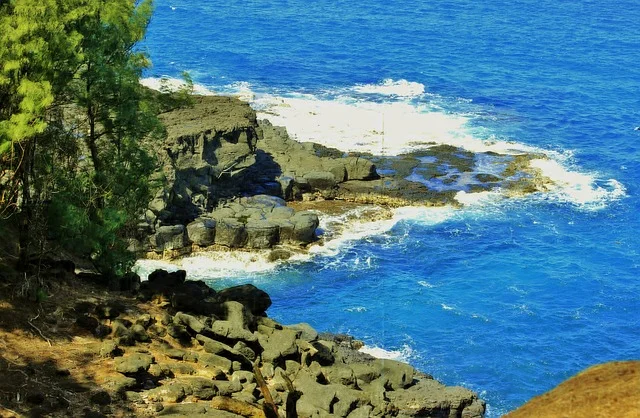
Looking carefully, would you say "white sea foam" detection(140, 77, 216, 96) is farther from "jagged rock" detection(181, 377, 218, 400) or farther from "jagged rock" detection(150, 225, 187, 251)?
"jagged rock" detection(181, 377, 218, 400)

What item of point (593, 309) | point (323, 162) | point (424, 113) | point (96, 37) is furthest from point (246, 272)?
point (424, 113)

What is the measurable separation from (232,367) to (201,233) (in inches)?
875

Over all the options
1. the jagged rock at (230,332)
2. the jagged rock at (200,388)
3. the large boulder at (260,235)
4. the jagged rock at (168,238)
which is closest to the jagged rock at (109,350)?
the jagged rock at (200,388)

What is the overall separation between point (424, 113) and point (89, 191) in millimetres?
47913

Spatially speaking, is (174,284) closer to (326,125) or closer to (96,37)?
(96,37)

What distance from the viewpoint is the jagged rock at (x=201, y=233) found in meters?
50.1

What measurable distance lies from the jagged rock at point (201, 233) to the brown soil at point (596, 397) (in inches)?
1399

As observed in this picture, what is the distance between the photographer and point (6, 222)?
97.8ft

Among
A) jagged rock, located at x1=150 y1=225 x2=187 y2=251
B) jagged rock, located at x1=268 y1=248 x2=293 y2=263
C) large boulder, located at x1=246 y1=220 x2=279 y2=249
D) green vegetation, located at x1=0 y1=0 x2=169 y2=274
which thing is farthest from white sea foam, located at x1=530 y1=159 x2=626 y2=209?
green vegetation, located at x1=0 y1=0 x2=169 y2=274

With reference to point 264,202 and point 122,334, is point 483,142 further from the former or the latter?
point 122,334

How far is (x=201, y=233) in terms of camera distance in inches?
1971

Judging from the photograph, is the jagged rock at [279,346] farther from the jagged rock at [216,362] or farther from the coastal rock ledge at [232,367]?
the jagged rock at [216,362]

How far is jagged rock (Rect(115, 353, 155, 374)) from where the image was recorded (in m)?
25.5

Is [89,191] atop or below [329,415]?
atop
